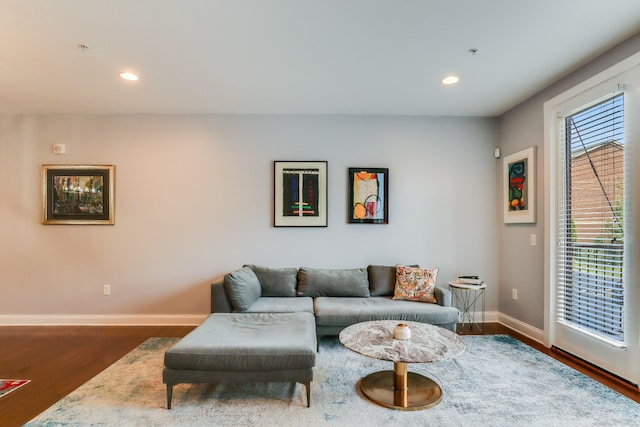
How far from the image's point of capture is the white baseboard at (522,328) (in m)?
3.48

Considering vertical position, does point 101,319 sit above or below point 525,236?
below

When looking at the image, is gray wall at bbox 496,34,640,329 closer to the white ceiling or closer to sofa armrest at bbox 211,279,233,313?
the white ceiling

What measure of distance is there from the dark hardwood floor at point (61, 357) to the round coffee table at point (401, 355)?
1339mm

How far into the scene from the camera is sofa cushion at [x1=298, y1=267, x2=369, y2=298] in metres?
3.76

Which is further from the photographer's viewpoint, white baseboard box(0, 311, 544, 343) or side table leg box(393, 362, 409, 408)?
white baseboard box(0, 311, 544, 343)

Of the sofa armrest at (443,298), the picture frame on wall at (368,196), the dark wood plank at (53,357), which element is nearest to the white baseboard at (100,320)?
the dark wood plank at (53,357)

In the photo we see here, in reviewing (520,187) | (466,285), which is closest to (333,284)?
(466,285)

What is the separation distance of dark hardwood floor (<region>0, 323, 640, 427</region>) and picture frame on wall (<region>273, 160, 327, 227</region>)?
1.78 m

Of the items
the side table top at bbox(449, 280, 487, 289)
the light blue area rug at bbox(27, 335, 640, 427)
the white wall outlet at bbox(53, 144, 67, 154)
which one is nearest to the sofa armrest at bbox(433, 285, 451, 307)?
the side table top at bbox(449, 280, 487, 289)

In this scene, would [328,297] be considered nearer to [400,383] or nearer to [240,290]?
[240,290]

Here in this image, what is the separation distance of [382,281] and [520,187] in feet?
6.02

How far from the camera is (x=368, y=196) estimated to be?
4191mm

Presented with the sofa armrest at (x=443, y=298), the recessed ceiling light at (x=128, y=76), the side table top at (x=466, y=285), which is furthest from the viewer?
the side table top at (x=466, y=285)

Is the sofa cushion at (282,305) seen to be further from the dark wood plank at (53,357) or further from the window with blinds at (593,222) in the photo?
the window with blinds at (593,222)
